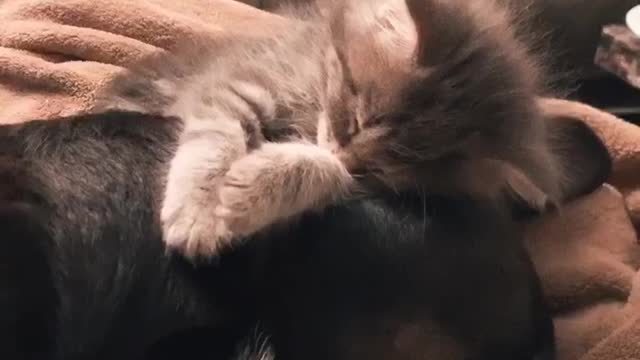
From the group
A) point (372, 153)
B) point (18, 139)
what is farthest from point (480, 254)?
point (18, 139)

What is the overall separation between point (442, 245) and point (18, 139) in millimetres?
430

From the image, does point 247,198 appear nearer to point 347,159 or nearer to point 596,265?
point 347,159

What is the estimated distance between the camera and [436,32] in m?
1.23

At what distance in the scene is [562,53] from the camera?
2.01 meters

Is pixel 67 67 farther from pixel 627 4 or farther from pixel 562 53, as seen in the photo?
pixel 627 4

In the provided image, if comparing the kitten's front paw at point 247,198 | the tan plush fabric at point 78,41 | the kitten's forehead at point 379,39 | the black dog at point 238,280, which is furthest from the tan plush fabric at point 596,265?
the tan plush fabric at point 78,41

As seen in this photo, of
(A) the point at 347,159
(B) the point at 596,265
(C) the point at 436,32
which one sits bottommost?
(B) the point at 596,265

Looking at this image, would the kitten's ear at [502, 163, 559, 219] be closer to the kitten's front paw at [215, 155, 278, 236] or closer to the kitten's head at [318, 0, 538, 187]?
the kitten's head at [318, 0, 538, 187]

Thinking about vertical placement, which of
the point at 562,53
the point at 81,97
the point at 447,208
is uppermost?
the point at 447,208

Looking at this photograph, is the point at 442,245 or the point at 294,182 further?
the point at 294,182

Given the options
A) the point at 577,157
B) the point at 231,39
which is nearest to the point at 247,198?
the point at 577,157

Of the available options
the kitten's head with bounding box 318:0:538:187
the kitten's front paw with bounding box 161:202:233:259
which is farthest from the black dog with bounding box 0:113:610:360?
the kitten's head with bounding box 318:0:538:187

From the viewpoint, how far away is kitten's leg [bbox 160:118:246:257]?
943 mm

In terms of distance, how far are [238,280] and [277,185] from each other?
0.19m
